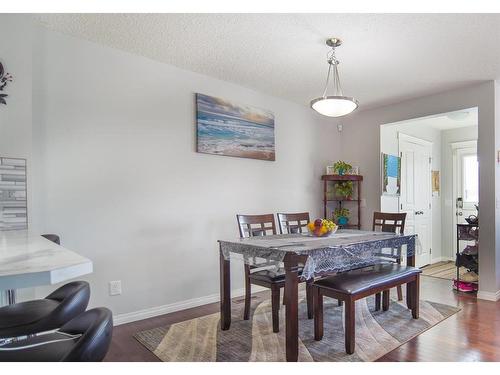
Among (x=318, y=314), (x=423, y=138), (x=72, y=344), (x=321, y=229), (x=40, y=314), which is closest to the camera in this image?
(x=72, y=344)

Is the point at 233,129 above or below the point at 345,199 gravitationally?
above

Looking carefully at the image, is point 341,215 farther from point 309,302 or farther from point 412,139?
point 309,302

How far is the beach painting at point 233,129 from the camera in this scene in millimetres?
3572

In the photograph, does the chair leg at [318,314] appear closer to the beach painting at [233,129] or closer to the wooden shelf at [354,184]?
the beach painting at [233,129]

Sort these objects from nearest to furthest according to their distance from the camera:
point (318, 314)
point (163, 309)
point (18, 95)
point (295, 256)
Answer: point (295, 256)
point (18, 95)
point (318, 314)
point (163, 309)

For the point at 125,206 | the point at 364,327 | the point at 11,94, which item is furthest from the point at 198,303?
the point at 11,94

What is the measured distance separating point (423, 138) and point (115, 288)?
5097mm

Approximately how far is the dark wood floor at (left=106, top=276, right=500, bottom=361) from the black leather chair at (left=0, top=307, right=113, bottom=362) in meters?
1.30

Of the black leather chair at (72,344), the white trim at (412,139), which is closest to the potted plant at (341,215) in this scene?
the white trim at (412,139)

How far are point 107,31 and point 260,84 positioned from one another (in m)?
1.74

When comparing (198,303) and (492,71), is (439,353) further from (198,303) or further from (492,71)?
(492,71)

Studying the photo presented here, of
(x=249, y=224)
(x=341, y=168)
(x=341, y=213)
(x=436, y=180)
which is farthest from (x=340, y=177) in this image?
(x=436, y=180)

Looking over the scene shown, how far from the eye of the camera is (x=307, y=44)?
2.86 meters

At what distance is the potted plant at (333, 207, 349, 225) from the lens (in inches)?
189
